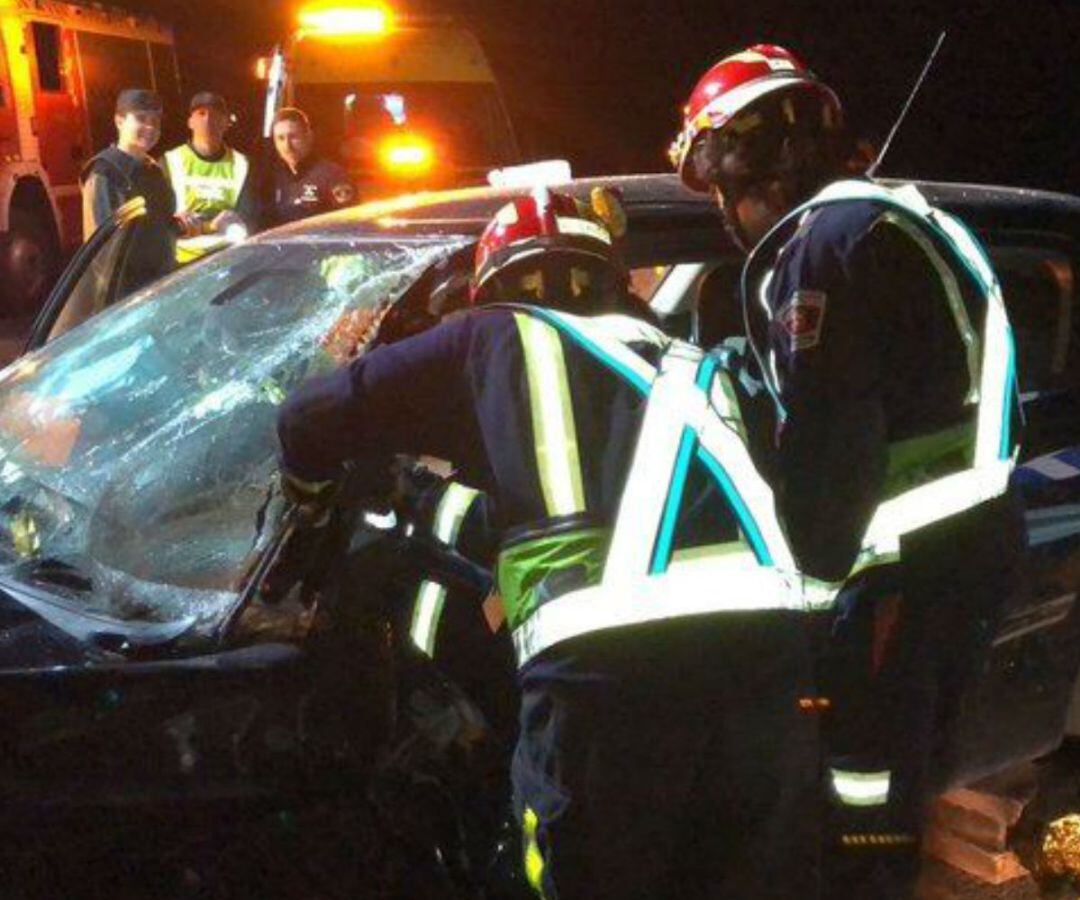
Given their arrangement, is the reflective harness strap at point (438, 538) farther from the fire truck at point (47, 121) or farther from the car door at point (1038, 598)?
the fire truck at point (47, 121)

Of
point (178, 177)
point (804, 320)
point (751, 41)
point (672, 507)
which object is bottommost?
point (751, 41)

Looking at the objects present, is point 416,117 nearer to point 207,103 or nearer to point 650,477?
point 207,103

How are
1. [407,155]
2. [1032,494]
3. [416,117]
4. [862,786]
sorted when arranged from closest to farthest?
1. [862,786]
2. [1032,494]
3. [407,155]
4. [416,117]

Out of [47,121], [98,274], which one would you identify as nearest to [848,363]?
[98,274]

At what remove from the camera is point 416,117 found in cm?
973

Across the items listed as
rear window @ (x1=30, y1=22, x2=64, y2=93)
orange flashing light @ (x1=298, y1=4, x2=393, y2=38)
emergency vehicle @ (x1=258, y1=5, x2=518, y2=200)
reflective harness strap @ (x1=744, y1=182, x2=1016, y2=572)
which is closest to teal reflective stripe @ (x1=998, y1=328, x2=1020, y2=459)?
reflective harness strap @ (x1=744, y1=182, x2=1016, y2=572)

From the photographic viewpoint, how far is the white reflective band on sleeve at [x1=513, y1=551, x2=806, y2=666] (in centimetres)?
191

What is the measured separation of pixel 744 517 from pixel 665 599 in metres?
0.16

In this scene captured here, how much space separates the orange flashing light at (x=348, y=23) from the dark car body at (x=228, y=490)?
6521mm

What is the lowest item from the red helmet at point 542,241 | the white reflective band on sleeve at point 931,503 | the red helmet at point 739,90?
the white reflective band on sleeve at point 931,503

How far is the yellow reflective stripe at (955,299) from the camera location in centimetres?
230

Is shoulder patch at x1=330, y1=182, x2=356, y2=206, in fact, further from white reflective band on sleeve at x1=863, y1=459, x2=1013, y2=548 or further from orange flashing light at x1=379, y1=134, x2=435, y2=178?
white reflective band on sleeve at x1=863, y1=459, x2=1013, y2=548

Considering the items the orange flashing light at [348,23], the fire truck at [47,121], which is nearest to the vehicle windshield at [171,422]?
the orange flashing light at [348,23]

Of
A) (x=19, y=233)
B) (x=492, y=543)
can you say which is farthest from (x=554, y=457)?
(x=19, y=233)
